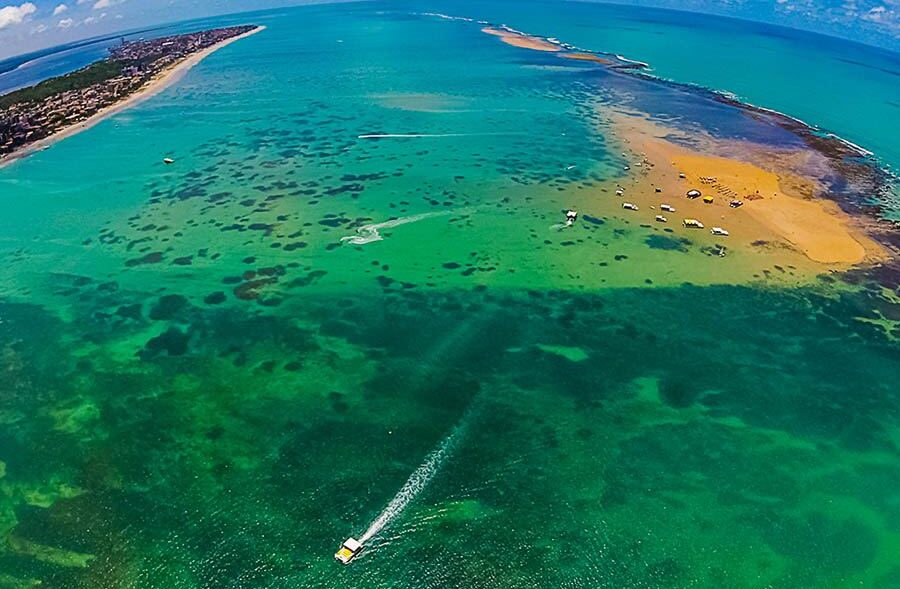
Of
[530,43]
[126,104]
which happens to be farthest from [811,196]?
[530,43]

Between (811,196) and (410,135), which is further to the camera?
(410,135)

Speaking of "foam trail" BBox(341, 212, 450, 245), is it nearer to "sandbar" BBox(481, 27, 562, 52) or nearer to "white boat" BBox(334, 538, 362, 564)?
"white boat" BBox(334, 538, 362, 564)

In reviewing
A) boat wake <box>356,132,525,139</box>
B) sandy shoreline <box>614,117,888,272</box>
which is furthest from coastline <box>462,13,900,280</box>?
boat wake <box>356,132,525,139</box>

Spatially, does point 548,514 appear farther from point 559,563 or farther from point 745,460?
point 745,460

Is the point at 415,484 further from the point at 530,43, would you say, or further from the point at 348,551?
the point at 530,43

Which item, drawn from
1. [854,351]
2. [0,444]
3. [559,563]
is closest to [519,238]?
[854,351]

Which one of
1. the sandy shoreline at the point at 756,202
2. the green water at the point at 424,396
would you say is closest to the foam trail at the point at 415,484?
the green water at the point at 424,396
